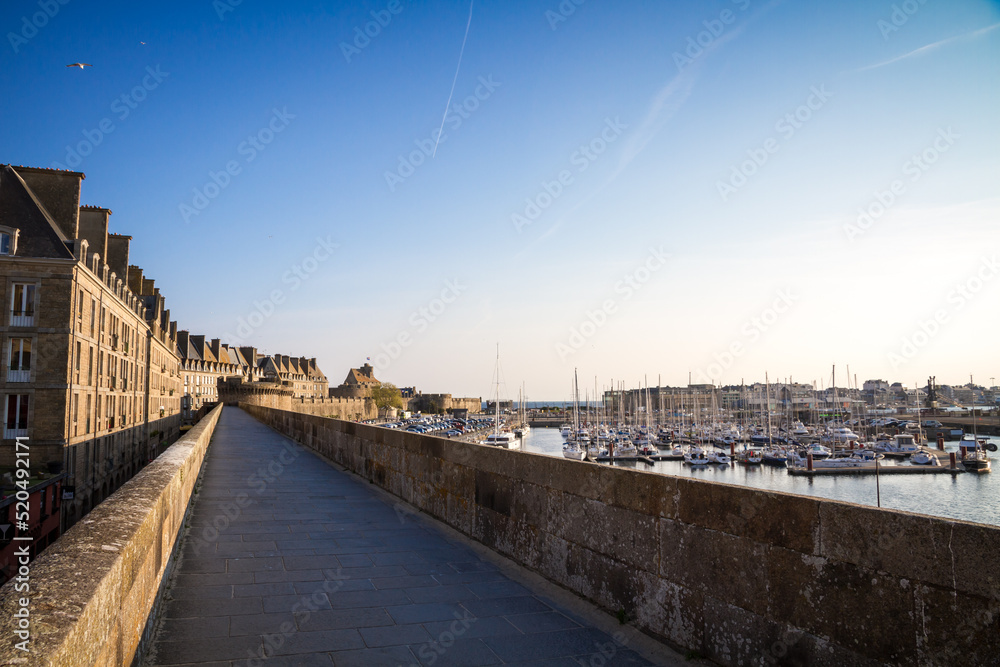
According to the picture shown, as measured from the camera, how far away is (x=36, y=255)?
30.9m

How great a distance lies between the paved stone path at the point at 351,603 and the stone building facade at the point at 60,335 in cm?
2838

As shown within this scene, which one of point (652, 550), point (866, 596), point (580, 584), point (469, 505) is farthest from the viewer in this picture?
point (469, 505)

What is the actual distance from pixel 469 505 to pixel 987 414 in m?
151

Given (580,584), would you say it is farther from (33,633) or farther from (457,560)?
(33,633)

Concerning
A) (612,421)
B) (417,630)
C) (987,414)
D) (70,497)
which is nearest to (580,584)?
(417,630)

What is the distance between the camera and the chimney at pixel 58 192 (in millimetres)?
34188

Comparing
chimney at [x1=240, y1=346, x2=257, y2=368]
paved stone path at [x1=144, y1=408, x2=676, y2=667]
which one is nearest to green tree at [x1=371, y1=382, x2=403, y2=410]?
chimney at [x1=240, y1=346, x2=257, y2=368]

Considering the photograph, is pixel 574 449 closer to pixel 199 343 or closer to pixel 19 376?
pixel 19 376

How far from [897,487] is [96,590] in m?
56.2

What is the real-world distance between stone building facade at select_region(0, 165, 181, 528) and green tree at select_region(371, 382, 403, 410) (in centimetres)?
9644

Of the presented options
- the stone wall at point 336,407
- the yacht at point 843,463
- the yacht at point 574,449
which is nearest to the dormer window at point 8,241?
the yacht at point 574,449

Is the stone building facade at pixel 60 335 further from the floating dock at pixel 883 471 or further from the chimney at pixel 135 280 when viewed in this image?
the floating dock at pixel 883 471

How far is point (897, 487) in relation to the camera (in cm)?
4734

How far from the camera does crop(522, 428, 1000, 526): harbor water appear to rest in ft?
130
